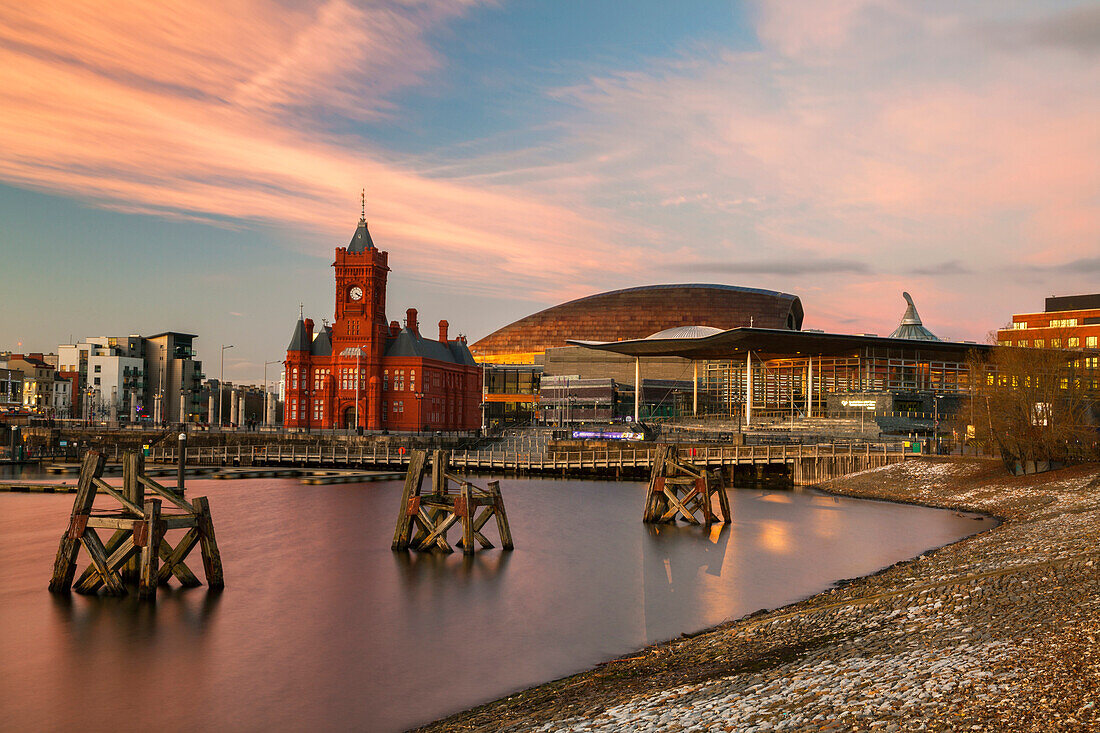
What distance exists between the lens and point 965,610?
63.1 feet

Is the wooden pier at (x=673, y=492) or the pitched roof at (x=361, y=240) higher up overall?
the pitched roof at (x=361, y=240)

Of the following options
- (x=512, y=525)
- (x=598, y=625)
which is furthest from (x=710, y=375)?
(x=598, y=625)

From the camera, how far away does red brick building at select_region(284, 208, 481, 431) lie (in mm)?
102688

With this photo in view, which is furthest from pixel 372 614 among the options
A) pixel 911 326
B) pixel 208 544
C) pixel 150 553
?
pixel 911 326

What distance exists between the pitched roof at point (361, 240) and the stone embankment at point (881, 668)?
87336mm

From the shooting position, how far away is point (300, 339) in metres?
104

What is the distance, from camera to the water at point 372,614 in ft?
62.9

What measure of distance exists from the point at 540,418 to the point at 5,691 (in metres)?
124

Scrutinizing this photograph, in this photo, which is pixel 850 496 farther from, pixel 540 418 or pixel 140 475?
pixel 540 418

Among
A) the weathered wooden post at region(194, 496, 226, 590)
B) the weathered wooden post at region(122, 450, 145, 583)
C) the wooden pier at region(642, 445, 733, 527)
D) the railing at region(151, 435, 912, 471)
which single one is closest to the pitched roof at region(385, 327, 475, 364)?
the railing at region(151, 435, 912, 471)

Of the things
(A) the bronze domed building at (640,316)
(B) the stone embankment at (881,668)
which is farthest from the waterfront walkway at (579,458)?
(A) the bronze domed building at (640,316)

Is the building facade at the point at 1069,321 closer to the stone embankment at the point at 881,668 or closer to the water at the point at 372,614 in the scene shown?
the water at the point at 372,614

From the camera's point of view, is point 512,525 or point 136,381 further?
point 136,381

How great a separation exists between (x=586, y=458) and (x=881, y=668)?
65903 millimetres
